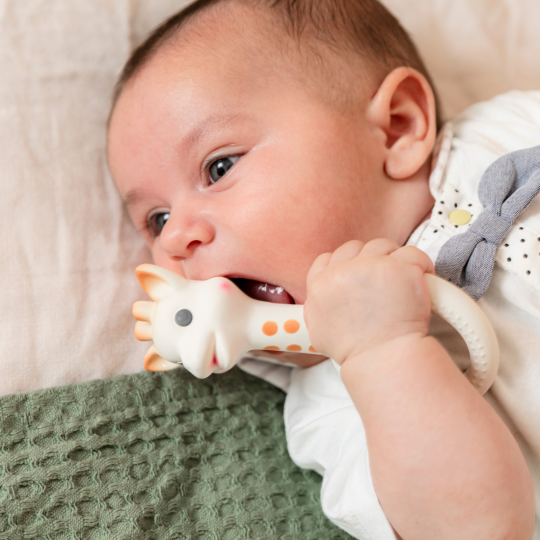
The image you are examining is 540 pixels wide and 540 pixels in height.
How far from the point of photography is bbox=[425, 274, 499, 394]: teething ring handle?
0.78 meters

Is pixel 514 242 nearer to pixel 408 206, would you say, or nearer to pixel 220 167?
pixel 408 206

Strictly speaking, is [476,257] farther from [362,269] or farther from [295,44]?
[295,44]

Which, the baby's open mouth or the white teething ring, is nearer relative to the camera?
the white teething ring

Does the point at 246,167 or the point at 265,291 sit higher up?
the point at 246,167

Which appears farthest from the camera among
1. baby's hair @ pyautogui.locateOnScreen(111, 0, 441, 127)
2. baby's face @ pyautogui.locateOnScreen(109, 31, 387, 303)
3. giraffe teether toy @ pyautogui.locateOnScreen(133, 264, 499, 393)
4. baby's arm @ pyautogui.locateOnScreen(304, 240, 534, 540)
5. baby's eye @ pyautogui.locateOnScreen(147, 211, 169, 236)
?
baby's eye @ pyautogui.locateOnScreen(147, 211, 169, 236)

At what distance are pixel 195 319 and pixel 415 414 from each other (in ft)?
1.25

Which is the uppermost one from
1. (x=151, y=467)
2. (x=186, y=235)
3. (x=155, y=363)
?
(x=186, y=235)

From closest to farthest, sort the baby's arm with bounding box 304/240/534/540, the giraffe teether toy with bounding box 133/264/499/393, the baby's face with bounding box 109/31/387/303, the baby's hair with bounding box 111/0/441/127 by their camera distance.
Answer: the baby's arm with bounding box 304/240/534/540 → the giraffe teether toy with bounding box 133/264/499/393 → the baby's face with bounding box 109/31/387/303 → the baby's hair with bounding box 111/0/441/127

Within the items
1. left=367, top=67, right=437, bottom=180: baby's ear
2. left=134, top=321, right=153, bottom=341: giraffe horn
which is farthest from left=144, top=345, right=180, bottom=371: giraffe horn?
left=367, top=67, right=437, bottom=180: baby's ear

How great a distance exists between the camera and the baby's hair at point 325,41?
1.11 metres

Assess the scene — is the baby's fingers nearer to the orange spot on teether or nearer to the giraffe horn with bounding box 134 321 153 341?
the orange spot on teether

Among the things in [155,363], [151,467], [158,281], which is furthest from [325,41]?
[151,467]

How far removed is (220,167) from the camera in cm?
108

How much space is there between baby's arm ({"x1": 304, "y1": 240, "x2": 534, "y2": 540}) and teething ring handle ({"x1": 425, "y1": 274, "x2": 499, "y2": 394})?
0.07 ft
